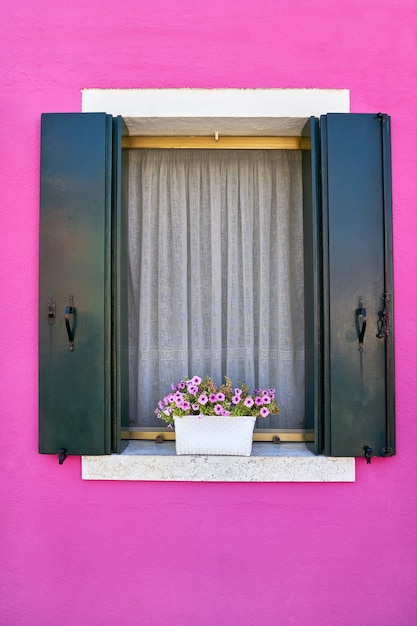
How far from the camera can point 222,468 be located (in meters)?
2.69

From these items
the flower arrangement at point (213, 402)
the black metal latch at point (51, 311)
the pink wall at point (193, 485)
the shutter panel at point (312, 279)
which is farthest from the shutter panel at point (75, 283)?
the shutter panel at point (312, 279)

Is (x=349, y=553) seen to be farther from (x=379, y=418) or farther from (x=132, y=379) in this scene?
(x=132, y=379)

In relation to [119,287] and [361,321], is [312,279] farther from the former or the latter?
[119,287]

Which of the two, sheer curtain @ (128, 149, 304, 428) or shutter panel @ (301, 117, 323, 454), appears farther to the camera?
sheer curtain @ (128, 149, 304, 428)

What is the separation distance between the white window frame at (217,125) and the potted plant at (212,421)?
0.06 meters

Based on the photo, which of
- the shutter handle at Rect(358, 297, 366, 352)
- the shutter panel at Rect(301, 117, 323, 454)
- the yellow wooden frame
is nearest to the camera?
Result: the shutter handle at Rect(358, 297, 366, 352)

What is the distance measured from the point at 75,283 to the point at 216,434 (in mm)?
1027

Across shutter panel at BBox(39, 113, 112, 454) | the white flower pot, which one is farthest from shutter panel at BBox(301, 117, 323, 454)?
shutter panel at BBox(39, 113, 112, 454)

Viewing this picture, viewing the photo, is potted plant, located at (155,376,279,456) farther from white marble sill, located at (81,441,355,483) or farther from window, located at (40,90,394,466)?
window, located at (40,90,394,466)

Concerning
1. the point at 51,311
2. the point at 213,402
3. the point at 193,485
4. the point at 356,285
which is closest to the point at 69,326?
the point at 51,311

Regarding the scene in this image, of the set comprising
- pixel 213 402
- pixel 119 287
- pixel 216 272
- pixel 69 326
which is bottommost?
pixel 213 402

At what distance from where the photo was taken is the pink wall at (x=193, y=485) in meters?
2.68

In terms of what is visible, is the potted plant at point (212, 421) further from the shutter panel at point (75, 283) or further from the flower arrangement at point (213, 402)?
the shutter panel at point (75, 283)

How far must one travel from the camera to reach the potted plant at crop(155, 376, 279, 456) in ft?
8.88
